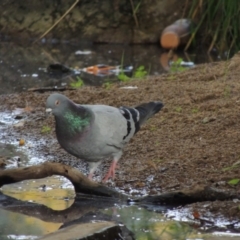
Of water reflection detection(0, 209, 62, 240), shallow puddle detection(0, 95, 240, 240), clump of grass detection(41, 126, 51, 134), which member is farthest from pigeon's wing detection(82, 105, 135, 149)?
clump of grass detection(41, 126, 51, 134)

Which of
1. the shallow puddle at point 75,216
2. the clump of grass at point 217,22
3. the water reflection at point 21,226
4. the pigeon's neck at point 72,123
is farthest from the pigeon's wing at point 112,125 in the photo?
the clump of grass at point 217,22

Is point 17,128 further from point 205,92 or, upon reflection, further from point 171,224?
point 171,224

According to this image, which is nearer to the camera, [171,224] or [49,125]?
[171,224]

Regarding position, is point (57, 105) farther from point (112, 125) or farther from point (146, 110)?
point (146, 110)

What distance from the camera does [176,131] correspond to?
265 inches

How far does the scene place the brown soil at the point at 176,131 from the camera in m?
5.68

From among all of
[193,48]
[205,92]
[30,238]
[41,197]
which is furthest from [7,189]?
[193,48]

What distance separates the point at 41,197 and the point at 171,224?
1075 millimetres

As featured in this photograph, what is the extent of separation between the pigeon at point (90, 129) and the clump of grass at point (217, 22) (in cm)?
636

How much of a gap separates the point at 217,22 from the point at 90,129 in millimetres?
9083

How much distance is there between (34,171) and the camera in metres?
5.19

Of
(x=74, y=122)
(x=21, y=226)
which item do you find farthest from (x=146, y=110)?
(x=21, y=226)

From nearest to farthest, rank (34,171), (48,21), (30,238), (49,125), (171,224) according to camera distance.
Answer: (30,238)
(171,224)
(34,171)
(49,125)
(48,21)

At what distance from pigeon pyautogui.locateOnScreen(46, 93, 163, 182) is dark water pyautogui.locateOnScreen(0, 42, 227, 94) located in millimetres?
4436
